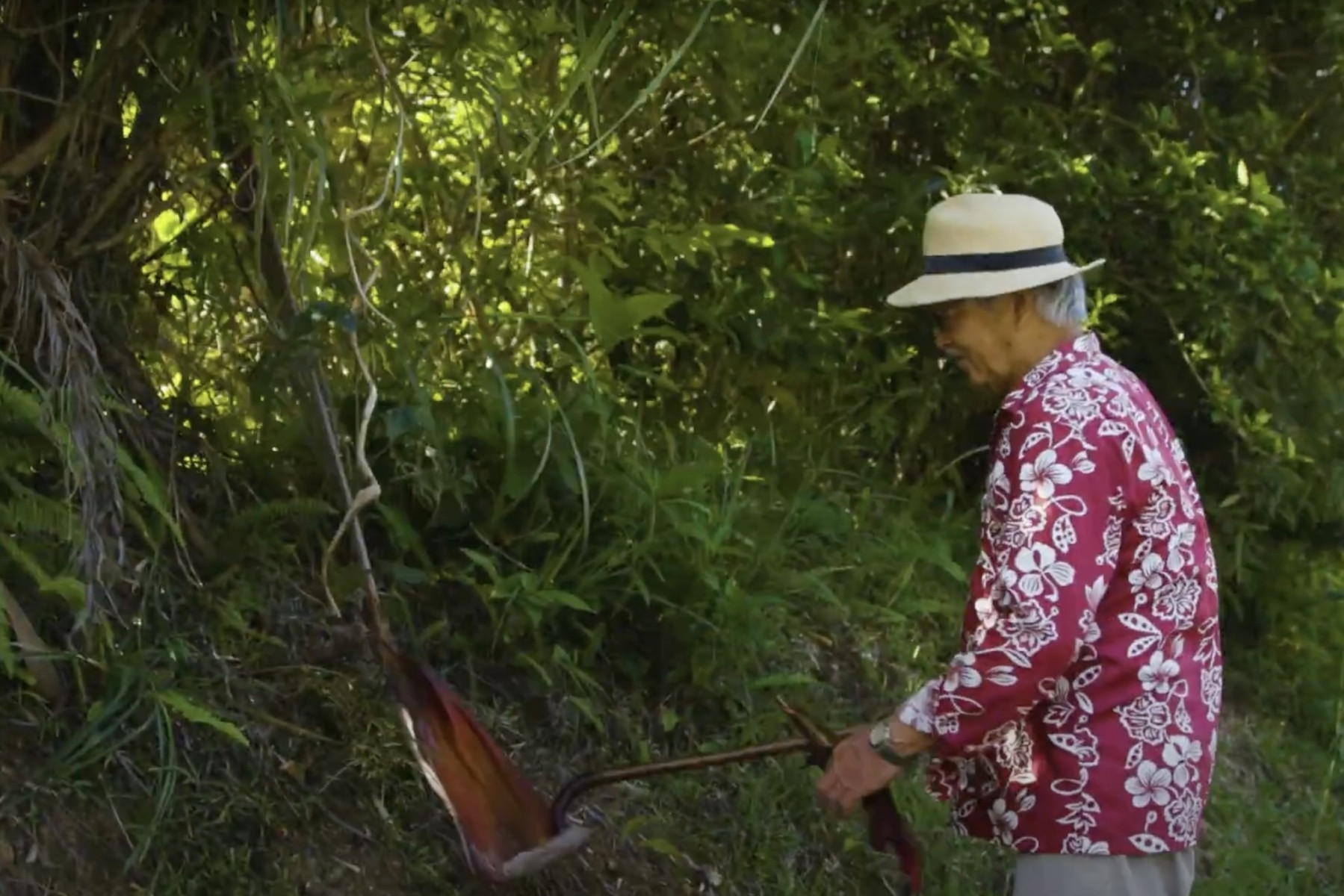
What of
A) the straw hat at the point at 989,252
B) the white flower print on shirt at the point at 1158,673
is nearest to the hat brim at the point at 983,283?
the straw hat at the point at 989,252

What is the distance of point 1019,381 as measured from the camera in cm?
276

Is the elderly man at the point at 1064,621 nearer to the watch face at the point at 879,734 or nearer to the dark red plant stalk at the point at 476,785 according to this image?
the watch face at the point at 879,734

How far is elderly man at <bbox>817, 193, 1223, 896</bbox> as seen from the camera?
249 centimetres

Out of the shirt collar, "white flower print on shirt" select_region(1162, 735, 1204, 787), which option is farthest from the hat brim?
"white flower print on shirt" select_region(1162, 735, 1204, 787)

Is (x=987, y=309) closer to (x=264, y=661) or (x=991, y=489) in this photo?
(x=991, y=489)

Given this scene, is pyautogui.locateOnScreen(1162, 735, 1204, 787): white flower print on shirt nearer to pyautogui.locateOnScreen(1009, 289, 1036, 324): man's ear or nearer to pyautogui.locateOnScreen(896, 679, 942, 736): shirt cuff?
pyautogui.locateOnScreen(896, 679, 942, 736): shirt cuff

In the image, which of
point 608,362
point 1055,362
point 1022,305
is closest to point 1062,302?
point 1022,305

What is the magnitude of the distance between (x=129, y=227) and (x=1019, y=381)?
75.4 inches

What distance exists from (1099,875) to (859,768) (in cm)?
42

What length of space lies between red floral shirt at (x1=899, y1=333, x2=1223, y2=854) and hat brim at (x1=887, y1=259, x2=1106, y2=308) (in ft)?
0.40

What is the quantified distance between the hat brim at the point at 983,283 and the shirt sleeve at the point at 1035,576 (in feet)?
0.83

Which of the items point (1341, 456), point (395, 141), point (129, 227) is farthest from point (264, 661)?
point (1341, 456)

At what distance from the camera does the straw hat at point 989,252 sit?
2746 mm

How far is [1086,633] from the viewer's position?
→ 2.52 m
